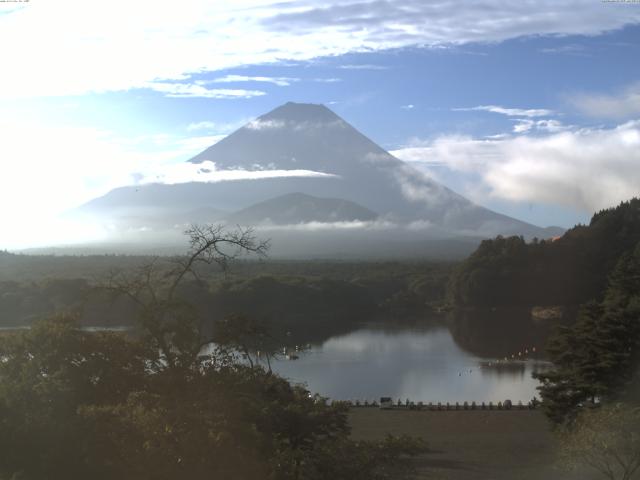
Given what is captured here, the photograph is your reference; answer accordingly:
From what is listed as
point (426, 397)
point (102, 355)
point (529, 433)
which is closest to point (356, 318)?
point (426, 397)

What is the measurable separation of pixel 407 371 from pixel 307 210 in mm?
114222

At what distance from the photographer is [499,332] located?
33.9m

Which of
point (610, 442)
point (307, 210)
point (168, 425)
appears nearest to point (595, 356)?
point (610, 442)

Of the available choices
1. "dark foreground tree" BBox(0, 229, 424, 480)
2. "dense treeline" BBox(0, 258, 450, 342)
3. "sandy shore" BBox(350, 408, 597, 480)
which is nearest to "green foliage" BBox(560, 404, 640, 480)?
"sandy shore" BBox(350, 408, 597, 480)

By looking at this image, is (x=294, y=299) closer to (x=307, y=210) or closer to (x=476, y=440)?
(x=476, y=440)

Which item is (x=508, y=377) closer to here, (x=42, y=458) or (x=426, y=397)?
(x=426, y=397)

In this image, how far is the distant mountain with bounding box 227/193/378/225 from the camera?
12925 centimetres

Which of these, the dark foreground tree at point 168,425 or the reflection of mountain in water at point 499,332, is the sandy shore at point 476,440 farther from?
the reflection of mountain in water at point 499,332

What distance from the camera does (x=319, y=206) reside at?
444ft

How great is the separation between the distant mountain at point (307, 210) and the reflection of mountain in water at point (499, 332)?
8723cm

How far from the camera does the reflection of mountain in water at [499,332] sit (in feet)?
92.9

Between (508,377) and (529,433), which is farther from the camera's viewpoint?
(508,377)

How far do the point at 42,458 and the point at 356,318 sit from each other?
35767 mm

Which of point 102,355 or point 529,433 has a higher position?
point 102,355
